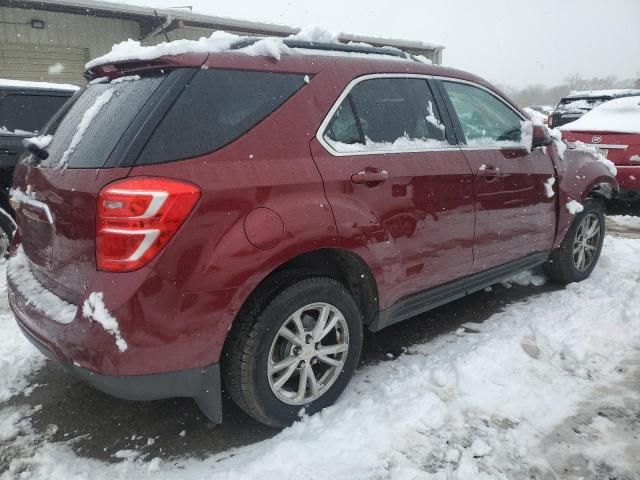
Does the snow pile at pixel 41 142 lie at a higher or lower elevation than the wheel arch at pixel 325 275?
higher

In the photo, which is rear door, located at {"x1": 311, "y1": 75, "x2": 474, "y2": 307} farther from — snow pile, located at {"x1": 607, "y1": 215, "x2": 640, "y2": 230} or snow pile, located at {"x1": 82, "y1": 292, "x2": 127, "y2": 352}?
snow pile, located at {"x1": 607, "y1": 215, "x2": 640, "y2": 230}

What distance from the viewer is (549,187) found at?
12.6 ft

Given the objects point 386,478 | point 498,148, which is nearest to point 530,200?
point 498,148

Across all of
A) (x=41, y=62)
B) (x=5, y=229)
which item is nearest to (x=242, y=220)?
(x=5, y=229)

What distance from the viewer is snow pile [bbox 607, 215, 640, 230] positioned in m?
6.55

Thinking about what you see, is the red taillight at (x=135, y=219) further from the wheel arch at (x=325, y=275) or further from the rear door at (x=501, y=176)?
the rear door at (x=501, y=176)

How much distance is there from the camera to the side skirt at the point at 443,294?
286 cm

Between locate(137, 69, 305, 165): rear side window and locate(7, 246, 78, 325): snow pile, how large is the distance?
718mm

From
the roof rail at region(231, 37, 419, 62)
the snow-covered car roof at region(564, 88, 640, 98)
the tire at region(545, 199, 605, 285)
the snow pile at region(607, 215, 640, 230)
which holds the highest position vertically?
the roof rail at region(231, 37, 419, 62)

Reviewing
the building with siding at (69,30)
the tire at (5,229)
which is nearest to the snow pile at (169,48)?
the tire at (5,229)

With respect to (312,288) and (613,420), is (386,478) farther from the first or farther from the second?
(613,420)

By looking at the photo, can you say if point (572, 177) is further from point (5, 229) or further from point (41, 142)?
point (5, 229)

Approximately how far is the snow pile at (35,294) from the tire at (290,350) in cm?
70

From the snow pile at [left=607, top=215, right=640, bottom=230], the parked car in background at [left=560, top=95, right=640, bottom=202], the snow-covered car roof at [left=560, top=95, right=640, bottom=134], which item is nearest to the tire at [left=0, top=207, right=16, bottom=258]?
the parked car in background at [left=560, top=95, right=640, bottom=202]
